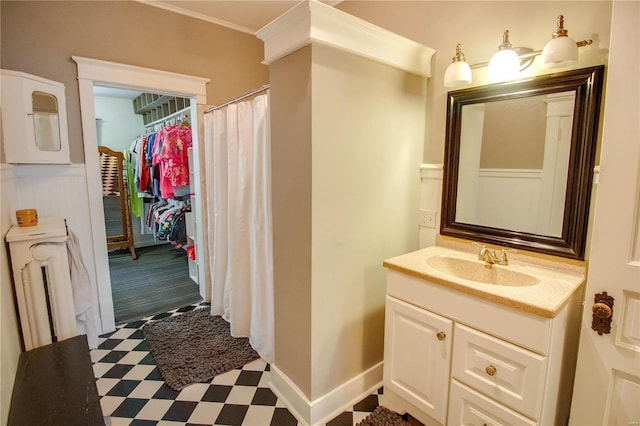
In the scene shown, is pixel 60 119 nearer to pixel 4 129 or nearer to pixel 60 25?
pixel 4 129

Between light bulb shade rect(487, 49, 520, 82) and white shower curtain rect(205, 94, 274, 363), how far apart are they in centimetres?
125

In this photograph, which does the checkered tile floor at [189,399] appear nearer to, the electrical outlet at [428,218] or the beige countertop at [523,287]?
→ the beige countertop at [523,287]

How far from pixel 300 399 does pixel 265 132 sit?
5.15 ft

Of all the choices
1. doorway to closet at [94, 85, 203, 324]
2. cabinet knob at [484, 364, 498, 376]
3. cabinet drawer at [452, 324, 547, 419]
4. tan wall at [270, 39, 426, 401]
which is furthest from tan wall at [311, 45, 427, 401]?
doorway to closet at [94, 85, 203, 324]

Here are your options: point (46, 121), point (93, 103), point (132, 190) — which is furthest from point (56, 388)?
point (132, 190)

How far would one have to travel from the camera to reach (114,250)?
15.7 ft

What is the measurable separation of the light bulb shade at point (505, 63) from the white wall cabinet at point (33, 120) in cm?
271

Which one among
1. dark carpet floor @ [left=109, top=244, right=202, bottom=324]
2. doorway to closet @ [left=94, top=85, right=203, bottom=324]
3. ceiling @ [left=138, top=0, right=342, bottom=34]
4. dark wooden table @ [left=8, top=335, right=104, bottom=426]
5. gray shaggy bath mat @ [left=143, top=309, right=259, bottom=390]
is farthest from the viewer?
doorway to closet @ [left=94, top=85, right=203, bottom=324]

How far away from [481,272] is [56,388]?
6.71 ft

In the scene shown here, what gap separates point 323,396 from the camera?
1708 mm

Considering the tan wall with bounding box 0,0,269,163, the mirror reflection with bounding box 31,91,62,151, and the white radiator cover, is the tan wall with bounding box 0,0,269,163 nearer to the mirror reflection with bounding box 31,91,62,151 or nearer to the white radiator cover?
the mirror reflection with bounding box 31,91,62,151

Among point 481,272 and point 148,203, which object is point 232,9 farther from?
point 148,203

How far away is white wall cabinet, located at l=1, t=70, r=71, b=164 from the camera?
1931 mm

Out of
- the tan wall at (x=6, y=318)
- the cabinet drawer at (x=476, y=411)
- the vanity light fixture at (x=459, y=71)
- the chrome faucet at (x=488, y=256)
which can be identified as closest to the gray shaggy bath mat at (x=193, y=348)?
the tan wall at (x=6, y=318)
